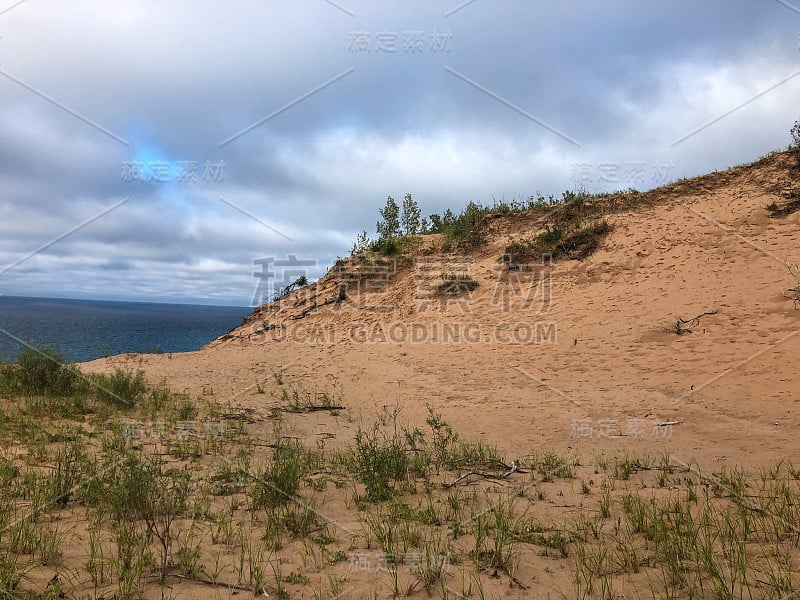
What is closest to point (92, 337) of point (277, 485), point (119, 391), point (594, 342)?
point (119, 391)

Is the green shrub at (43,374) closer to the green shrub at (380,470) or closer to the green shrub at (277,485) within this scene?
the green shrub at (277,485)

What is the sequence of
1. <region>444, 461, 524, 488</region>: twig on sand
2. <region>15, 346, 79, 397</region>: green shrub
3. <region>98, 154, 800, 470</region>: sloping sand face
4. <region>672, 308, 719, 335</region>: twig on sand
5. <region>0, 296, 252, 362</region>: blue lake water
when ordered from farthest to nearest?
<region>0, 296, 252, 362</region>: blue lake water
<region>672, 308, 719, 335</region>: twig on sand
<region>15, 346, 79, 397</region>: green shrub
<region>98, 154, 800, 470</region>: sloping sand face
<region>444, 461, 524, 488</region>: twig on sand

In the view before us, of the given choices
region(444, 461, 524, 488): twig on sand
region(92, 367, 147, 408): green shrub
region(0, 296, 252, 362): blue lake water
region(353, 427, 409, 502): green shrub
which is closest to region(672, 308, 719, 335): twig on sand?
region(444, 461, 524, 488): twig on sand

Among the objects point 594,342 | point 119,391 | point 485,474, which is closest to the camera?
point 485,474

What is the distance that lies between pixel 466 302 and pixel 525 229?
528 cm

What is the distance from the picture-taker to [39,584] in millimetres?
2664

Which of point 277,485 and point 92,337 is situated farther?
point 92,337

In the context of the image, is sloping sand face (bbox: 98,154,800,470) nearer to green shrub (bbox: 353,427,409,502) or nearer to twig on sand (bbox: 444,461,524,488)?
twig on sand (bbox: 444,461,524,488)

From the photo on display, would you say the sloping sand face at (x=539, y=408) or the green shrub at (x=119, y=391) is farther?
the green shrub at (x=119, y=391)

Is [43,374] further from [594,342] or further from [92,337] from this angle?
[92,337]

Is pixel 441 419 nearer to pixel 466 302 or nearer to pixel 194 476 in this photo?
pixel 194 476

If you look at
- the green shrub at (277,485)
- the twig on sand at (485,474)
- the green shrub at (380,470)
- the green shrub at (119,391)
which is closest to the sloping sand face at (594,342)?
the twig on sand at (485,474)

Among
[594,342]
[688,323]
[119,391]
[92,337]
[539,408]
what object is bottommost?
[92,337]

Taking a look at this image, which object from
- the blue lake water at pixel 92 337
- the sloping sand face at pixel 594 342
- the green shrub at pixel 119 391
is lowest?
the blue lake water at pixel 92 337
